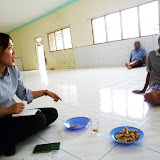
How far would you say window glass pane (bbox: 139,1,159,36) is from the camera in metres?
4.86

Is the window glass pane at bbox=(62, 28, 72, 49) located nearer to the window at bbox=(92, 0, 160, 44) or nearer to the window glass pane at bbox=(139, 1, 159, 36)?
the window at bbox=(92, 0, 160, 44)

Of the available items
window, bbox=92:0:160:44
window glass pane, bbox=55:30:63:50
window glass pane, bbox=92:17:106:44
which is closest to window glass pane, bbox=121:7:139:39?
window, bbox=92:0:160:44

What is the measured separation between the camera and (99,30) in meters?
6.26

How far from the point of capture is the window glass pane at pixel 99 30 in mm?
6122

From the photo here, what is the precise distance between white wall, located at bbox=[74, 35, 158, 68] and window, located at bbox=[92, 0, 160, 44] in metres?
0.19

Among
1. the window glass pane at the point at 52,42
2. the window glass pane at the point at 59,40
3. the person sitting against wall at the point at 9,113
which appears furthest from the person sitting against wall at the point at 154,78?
the window glass pane at the point at 52,42

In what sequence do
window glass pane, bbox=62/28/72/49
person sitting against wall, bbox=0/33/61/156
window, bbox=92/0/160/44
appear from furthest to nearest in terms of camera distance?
window glass pane, bbox=62/28/72/49, window, bbox=92/0/160/44, person sitting against wall, bbox=0/33/61/156

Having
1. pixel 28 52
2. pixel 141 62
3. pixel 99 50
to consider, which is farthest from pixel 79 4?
pixel 28 52

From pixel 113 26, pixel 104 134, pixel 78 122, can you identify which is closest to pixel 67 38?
pixel 113 26

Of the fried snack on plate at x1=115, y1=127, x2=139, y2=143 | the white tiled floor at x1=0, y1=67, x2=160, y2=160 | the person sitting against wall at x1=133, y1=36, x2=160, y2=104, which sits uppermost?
the person sitting against wall at x1=133, y1=36, x2=160, y2=104

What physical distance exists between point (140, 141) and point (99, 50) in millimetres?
5562

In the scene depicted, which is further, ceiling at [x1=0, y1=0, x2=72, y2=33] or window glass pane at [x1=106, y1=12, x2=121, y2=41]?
ceiling at [x1=0, y1=0, x2=72, y2=33]

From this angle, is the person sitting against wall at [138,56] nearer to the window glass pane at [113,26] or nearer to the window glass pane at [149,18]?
the window glass pane at [149,18]

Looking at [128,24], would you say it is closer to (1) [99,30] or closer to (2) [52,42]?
(1) [99,30]
